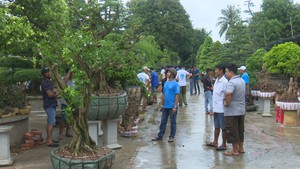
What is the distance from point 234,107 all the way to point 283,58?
8.30 m

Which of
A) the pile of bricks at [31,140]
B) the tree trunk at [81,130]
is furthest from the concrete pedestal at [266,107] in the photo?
the tree trunk at [81,130]

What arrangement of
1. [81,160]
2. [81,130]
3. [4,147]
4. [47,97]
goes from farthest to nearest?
[47,97] → [4,147] → [81,130] → [81,160]

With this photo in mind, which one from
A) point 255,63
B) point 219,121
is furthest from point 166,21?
point 219,121

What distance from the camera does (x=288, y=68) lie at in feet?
45.9

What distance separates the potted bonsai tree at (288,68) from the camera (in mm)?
10180

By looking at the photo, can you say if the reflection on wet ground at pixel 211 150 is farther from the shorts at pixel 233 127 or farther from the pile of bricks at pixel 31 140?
the pile of bricks at pixel 31 140

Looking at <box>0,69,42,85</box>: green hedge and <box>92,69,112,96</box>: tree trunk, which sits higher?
<box>0,69,42,85</box>: green hedge

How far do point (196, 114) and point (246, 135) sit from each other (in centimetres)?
360

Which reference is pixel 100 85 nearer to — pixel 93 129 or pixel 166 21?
pixel 93 129

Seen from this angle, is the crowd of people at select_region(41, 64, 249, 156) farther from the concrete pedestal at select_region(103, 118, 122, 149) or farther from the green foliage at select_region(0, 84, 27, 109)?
the concrete pedestal at select_region(103, 118, 122, 149)

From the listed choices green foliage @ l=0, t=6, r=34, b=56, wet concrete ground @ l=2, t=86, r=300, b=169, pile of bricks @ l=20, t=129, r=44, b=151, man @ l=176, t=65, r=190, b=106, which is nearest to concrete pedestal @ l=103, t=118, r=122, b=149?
wet concrete ground @ l=2, t=86, r=300, b=169

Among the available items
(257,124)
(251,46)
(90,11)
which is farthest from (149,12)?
(90,11)

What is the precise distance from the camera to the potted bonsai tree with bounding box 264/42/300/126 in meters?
10.2

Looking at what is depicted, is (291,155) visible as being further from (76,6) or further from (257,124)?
(76,6)
